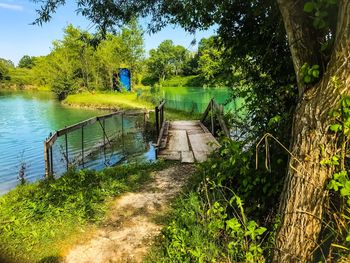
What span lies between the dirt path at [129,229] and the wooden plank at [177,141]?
3.48 m

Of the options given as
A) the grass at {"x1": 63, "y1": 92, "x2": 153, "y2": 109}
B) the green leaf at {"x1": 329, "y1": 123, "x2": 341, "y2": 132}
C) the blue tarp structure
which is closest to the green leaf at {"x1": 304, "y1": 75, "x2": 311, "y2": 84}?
the green leaf at {"x1": 329, "y1": 123, "x2": 341, "y2": 132}

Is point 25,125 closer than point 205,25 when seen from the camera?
No

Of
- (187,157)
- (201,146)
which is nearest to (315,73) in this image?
(187,157)

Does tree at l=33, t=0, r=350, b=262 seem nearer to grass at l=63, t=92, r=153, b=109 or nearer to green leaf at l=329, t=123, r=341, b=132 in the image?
green leaf at l=329, t=123, r=341, b=132

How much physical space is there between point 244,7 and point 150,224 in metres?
3.32

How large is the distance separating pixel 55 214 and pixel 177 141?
6665 mm

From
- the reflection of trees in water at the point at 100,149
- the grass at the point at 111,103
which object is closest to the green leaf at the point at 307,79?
the reflection of trees in water at the point at 100,149

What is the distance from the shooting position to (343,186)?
7.89 feet

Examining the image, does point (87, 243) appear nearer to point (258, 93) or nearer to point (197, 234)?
point (197, 234)

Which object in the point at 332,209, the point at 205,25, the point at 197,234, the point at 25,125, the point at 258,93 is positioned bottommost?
the point at 25,125

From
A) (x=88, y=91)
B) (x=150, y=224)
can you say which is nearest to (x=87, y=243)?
(x=150, y=224)

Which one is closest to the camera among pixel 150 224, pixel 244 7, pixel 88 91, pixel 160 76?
pixel 244 7

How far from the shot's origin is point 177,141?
11.5 metres

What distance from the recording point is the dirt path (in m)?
4.21
